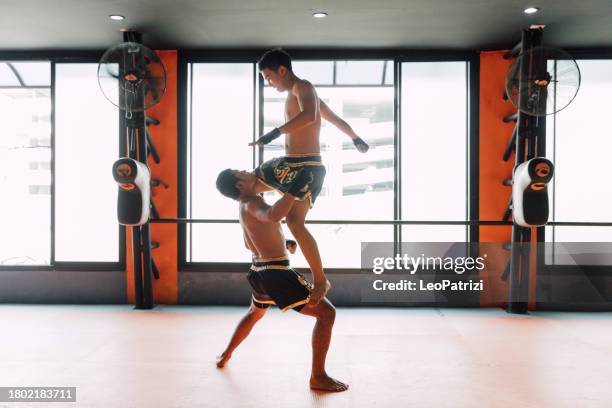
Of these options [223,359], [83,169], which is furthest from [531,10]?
[83,169]

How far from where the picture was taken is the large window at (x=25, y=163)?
5.90m

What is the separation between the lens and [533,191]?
15.7 feet

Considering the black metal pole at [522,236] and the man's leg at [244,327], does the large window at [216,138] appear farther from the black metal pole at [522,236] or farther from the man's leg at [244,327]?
the black metal pole at [522,236]

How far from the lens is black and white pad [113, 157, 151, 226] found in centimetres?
491

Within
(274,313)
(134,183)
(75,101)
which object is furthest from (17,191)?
(274,313)

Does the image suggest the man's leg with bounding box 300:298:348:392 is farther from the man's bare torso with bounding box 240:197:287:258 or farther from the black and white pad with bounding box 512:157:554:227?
the black and white pad with bounding box 512:157:554:227

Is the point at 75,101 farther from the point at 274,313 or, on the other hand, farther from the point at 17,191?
the point at 274,313

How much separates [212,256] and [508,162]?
3483 millimetres

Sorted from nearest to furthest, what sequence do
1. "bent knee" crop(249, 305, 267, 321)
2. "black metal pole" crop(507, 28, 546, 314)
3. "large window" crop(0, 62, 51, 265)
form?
"bent knee" crop(249, 305, 267, 321), "black metal pole" crop(507, 28, 546, 314), "large window" crop(0, 62, 51, 265)

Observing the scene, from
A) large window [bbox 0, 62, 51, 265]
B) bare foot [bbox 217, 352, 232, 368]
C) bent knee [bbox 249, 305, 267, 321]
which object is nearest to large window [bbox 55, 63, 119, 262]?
large window [bbox 0, 62, 51, 265]

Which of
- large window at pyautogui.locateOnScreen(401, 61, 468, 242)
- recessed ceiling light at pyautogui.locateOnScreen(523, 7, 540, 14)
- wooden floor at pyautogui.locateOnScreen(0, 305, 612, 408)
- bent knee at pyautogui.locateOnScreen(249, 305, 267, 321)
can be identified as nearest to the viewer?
wooden floor at pyautogui.locateOnScreen(0, 305, 612, 408)

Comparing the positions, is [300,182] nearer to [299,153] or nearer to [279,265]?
[299,153]

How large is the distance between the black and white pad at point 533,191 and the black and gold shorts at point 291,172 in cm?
249

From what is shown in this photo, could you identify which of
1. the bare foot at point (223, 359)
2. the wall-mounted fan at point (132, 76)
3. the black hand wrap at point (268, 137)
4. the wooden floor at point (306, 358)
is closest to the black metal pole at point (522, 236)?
the wooden floor at point (306, 358)
